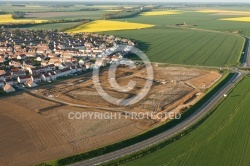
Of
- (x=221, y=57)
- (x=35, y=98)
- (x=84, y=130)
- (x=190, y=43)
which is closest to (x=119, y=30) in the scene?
(x=190, y=43)

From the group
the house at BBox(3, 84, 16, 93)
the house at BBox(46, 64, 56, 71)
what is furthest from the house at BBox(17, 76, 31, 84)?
the house at BBox(46, 64, 56, 71)

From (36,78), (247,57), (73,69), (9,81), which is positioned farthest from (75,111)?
(247,57)

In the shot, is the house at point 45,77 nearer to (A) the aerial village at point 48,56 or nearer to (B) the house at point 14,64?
(A) the aerial village at point 48,56

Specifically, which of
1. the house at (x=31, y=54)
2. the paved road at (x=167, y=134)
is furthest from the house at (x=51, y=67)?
the paved road at (x=167, y=134)

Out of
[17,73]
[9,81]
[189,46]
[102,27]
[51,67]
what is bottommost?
[9,81]

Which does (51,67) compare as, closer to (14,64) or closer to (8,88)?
(14,64)

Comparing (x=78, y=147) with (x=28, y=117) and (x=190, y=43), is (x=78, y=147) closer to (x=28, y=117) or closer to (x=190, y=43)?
(x=28, y=117)
